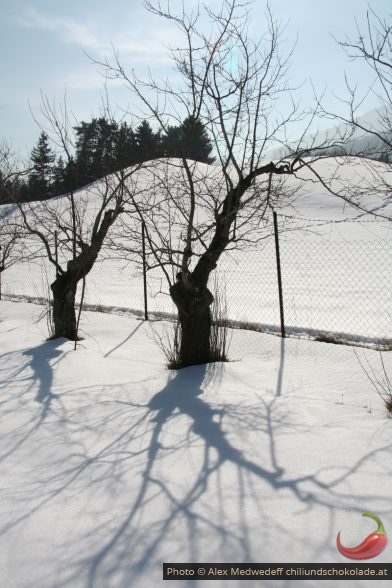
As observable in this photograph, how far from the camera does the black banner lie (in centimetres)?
161

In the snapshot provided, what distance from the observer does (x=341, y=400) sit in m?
3.37

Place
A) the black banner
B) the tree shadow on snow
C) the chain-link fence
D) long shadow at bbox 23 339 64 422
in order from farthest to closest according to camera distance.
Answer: the chain-link fence
long shadow at bbox 23 339 64 422
the tree shadow on snow
the black banner

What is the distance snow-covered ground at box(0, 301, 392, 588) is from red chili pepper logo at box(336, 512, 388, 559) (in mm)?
27

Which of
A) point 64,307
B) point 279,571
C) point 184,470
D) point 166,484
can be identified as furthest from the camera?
point 64,307

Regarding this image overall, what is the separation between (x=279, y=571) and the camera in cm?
163

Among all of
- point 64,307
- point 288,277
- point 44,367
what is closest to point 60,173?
point 64,307

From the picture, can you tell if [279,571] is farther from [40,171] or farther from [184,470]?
[40,171]

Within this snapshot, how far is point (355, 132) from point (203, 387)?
8.31ft

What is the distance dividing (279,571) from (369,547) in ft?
1.15

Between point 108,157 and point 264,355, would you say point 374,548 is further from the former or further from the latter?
point 108,157

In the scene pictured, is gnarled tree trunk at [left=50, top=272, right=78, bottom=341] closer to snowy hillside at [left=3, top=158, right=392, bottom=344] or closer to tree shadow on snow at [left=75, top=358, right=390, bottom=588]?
snowy hillside at [left=3, top=158, right=392, bottom=344]

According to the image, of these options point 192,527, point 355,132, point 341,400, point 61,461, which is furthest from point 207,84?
point 192,527

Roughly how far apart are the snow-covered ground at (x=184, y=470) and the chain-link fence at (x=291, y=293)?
191cm

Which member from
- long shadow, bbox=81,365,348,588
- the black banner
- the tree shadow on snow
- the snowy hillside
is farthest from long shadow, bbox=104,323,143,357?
the black banner
